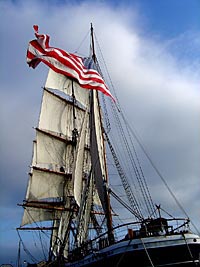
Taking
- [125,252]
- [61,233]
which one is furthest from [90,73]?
[61,233]

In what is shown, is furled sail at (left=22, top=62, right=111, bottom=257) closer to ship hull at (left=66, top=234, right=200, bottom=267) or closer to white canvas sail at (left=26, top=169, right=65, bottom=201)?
white canvas sail at (left=26, top=169, right=65, bottom=201)

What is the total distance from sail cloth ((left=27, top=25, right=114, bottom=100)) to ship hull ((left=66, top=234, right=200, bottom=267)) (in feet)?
41.6

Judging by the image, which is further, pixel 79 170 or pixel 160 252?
pixel 79 170

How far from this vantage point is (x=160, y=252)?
66.6 feet

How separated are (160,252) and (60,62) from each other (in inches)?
662

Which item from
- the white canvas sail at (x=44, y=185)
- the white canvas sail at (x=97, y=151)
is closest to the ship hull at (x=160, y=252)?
the white canvas sail at (x=97, y=151)

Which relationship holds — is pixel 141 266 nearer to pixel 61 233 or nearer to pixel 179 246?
pixel 179 246

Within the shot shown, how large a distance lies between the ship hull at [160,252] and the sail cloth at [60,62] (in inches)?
499

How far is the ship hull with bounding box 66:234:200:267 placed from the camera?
1997 cm

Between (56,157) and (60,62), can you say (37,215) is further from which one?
(60,62)

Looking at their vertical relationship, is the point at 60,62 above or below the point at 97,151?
above

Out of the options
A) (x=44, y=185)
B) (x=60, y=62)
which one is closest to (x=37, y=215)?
(x=44, y=185)

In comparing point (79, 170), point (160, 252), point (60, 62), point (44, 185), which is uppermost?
point (44, 185)

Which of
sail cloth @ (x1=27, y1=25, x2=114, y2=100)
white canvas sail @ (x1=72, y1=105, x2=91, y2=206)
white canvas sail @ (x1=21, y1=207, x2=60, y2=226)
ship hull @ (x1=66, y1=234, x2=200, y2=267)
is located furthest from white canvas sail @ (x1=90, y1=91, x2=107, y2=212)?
white canvas sail @ (x1=21, y1=207, x2=60, y2=226)
